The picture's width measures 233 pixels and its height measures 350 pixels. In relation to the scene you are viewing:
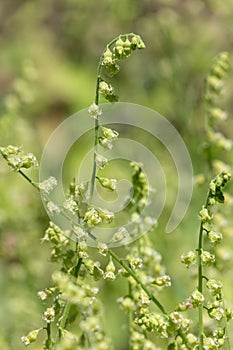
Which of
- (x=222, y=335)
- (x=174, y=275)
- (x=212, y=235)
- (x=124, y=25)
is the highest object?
(x=124, y=25)

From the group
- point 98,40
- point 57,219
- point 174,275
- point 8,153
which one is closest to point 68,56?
point 98,40

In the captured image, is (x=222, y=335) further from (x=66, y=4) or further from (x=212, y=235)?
(x=66, y=4)

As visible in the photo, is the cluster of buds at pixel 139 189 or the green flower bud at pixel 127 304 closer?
the green flower bud at pixel 127 304

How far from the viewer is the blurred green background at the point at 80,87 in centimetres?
230

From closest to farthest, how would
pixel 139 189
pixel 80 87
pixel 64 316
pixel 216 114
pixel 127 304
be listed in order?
1. pixel 64 316
2. pixel 127 304
3. pixel 139 189
4. pixel 216 114
5. pixel 80 87

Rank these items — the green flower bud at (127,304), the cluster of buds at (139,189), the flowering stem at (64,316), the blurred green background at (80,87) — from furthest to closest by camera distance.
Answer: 1. the blurred green background at (80,87)
2. the cluster of buds at (139,189)
3. the green flower bud at (127,304)
4. the flowering stem at (64,316)

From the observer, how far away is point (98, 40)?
4383 mm

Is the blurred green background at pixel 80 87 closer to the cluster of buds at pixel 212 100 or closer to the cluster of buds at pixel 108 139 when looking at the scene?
the cluster of buds at pixel 212 100

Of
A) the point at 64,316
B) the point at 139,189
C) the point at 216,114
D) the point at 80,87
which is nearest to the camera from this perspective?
the point at 64,316

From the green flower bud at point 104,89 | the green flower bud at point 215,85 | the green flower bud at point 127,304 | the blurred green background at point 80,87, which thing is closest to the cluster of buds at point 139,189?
the green flower bud at point 127,304

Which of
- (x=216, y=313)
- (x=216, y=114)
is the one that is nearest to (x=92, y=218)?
(x=216, y=313)

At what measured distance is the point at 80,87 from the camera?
4402mm

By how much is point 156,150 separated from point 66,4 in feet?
6.53

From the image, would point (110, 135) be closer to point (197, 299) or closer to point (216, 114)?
point (197, 299)
